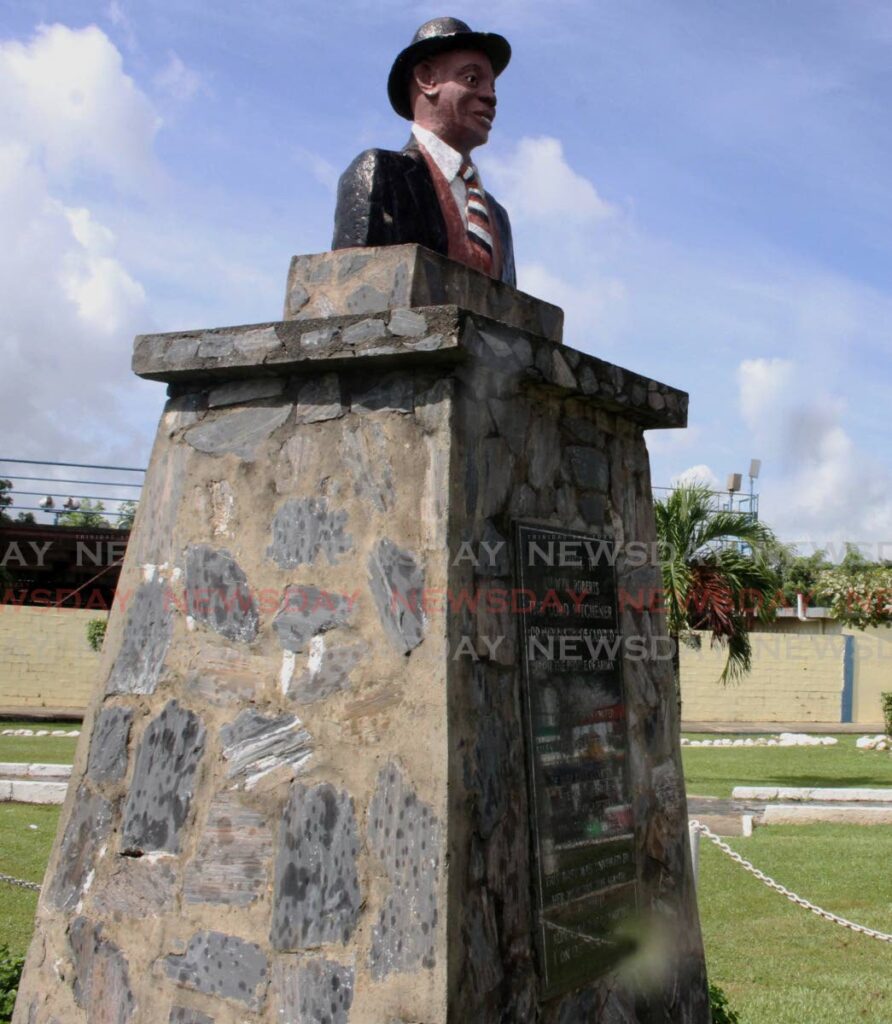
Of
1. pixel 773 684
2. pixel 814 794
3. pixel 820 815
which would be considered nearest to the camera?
pixel 820 815

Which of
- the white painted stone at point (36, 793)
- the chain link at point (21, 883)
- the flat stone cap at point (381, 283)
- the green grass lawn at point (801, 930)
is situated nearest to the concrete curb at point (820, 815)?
the green grass lawn at point (801, 930)

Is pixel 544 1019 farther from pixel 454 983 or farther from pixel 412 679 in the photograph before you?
pixel 412 679

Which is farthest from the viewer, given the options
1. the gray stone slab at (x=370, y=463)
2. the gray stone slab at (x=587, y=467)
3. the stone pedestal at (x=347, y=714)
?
the gray stone slab at (x=587, y=467)

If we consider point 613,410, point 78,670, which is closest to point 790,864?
point 613,410

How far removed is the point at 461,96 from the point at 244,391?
144cm

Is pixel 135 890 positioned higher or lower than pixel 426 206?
lower

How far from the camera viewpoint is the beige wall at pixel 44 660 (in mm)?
23641

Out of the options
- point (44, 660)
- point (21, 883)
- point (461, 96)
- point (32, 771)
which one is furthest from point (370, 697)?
point (44, 660)

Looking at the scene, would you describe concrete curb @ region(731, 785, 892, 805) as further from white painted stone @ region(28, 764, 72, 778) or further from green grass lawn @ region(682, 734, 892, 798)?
white painted stone @ region(28, 764, 72, 778)

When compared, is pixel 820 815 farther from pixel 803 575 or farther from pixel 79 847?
pixel 803 575

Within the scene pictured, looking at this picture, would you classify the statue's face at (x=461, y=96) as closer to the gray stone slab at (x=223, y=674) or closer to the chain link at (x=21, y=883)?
the gray stone slab at (x=223, y=674)

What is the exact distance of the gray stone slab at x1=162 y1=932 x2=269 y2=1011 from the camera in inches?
131

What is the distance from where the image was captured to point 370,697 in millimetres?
3377

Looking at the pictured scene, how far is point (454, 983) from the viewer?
310 cm
